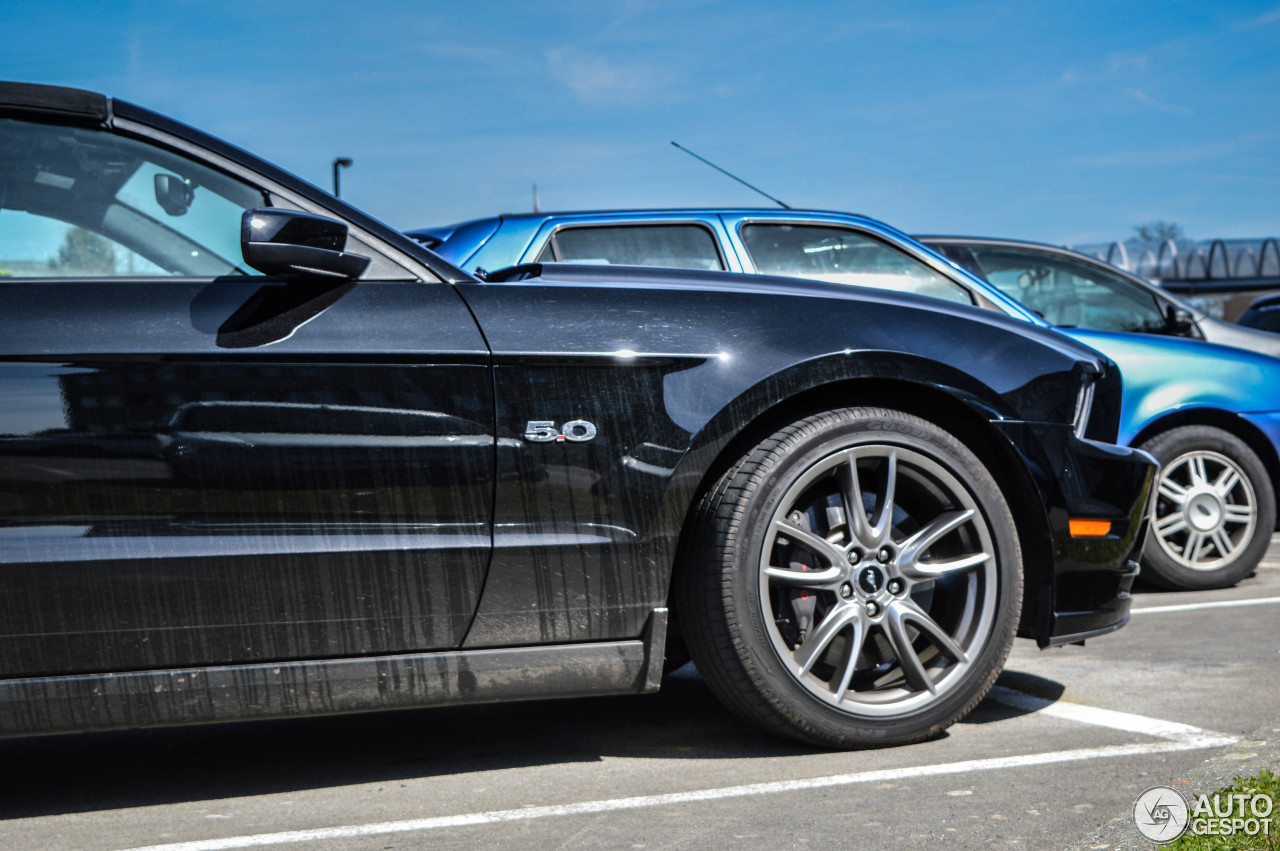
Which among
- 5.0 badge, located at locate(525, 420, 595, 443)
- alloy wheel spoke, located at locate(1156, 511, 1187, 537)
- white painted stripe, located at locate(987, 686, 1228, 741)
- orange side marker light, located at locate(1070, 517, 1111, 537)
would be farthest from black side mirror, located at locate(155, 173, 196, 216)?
alloy wheel spoke, located at locate(1156, 511, 1187, 537)

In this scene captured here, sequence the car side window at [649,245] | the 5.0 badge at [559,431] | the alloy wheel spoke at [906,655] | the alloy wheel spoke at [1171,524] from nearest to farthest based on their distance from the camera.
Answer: the 5.0 badge at [559,431], the alloy wheel spoke at [906,655], the car side window at [649,245], the alloy wheel spoke at [1171,524]

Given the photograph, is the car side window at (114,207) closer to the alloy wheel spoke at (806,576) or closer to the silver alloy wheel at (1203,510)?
the alloy wheel spoke at (806,576)

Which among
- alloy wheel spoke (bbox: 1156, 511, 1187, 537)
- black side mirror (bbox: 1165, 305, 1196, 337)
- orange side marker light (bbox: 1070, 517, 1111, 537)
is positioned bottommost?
alloy wheel spoke (bbox: 1156, 511, 1187, 537)

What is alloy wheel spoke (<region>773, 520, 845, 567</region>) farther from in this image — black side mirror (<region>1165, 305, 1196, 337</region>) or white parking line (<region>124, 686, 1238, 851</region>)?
black side mirror (<region>1165, 305, 1196, 337</region>)

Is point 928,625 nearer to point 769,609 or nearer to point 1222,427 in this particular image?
point 769,609

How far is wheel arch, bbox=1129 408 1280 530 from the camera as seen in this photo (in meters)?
6.18

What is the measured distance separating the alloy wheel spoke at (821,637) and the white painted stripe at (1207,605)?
9.25 ft

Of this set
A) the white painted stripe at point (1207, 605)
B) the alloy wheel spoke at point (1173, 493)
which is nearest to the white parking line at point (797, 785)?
the white painted stripe at point (1207, 605)

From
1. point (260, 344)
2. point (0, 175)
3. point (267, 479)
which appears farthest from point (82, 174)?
point (267, 479)

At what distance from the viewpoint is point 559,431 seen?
2938mm

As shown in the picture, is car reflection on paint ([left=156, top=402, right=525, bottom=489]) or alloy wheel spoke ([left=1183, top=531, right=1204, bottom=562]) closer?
car reflection on paint ([left=156, top=402, right=525, bottom=489])

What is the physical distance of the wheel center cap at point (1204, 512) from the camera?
20.3 feet

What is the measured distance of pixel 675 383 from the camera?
3031 millimetres

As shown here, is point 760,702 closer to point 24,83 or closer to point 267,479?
point 267,479
